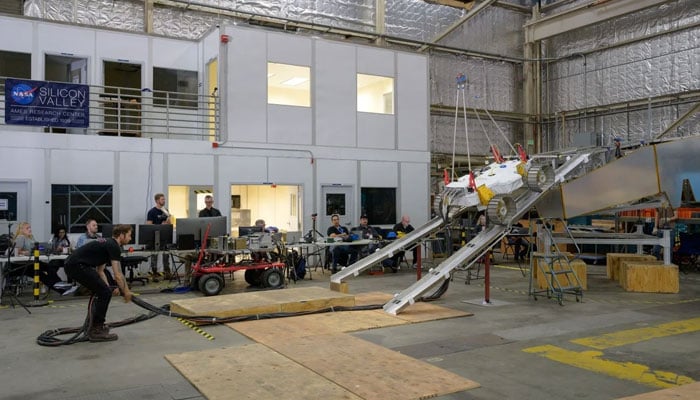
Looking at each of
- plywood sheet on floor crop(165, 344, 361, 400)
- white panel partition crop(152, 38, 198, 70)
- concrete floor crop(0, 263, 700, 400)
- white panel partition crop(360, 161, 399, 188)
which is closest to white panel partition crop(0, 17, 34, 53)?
white panel partition crop(152, 38, 198, 70)

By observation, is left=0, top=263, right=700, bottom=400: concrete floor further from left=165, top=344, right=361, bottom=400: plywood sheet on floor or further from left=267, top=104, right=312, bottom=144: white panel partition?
left=267, top=104, right=312, bottom=144: white panel partition

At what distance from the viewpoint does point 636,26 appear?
21.6m

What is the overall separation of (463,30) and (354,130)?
9.78 meters

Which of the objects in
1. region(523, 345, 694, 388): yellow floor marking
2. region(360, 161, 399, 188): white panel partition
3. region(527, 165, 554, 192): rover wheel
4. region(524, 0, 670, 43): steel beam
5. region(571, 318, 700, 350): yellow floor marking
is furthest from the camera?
→ region(524, 0, 670, 43): steel beam

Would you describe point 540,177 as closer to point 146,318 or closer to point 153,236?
point 146,318

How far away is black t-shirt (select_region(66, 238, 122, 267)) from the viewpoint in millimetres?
7215

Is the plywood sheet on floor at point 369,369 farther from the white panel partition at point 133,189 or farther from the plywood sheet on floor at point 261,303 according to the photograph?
the white panel partition at point 133,189

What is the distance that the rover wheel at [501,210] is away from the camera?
1008cm

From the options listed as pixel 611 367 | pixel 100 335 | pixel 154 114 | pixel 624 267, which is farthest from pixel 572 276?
pixel 154 114

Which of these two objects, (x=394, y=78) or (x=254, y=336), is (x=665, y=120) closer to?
(x=394, y=78)

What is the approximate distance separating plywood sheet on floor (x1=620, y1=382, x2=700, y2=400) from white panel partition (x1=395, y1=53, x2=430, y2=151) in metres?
12.9

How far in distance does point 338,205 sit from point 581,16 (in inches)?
509

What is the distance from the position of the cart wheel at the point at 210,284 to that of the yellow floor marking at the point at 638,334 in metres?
6.46

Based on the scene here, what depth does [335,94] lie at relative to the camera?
16484 millimetres
